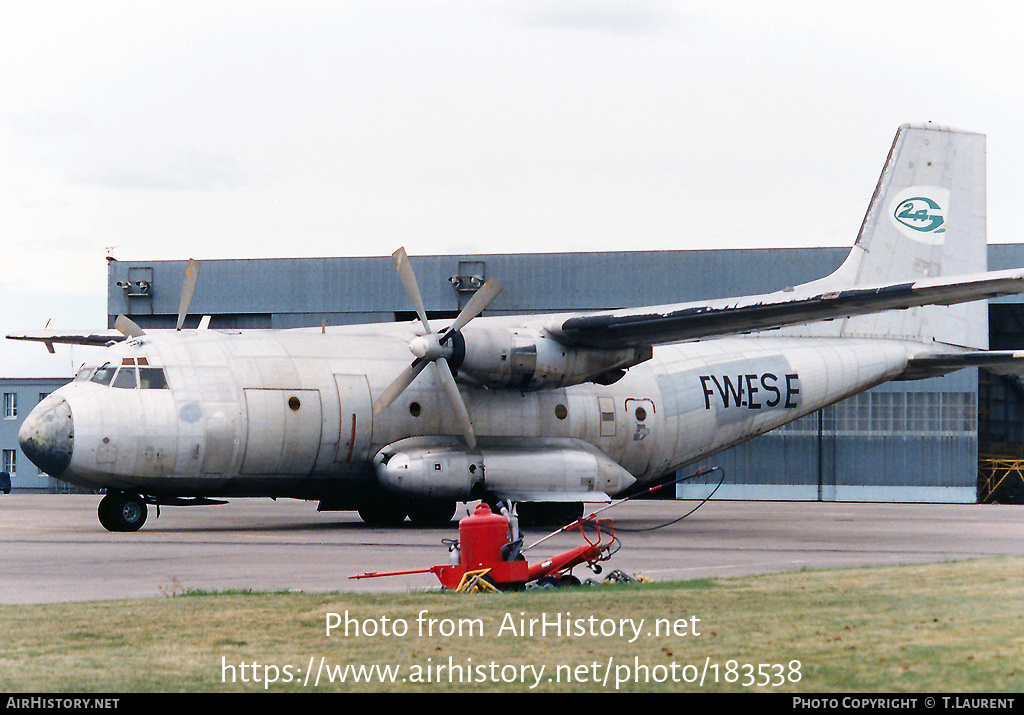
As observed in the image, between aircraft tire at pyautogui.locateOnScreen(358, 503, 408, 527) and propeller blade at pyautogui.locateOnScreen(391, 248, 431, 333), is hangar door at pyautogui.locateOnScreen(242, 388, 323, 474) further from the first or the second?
propeller blade at pyautogui.locateOnScreen(391, 248, 431, 333)

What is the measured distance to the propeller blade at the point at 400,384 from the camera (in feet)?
77.5

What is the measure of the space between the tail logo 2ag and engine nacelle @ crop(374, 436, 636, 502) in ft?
33.7

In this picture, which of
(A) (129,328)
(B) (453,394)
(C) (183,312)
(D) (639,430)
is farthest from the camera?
(D) (639,430)

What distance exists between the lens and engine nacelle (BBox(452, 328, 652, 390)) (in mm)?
23828

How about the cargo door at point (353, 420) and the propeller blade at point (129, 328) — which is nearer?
the cargo door at point (353, 420)

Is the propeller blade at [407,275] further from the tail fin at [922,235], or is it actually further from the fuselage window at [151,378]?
the tail fin at [922,235]

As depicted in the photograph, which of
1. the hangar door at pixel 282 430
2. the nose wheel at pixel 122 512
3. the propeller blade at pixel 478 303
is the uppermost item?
the propeller blade at pixel 478 303

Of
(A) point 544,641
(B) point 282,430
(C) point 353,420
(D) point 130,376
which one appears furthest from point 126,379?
(A) point 544,641

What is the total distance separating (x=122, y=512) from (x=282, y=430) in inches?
133

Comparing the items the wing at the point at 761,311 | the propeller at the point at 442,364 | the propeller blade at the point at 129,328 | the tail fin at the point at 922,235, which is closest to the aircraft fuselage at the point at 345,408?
the propeller at the point at 442,364

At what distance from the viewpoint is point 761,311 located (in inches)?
904

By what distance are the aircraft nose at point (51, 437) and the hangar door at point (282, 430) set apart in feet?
10.4

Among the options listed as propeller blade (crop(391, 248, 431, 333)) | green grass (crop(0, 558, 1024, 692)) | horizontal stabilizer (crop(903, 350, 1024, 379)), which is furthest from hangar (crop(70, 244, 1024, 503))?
green grass (crop(0, 558, 1024, 692))

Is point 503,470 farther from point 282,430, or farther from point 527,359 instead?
point 282,430
